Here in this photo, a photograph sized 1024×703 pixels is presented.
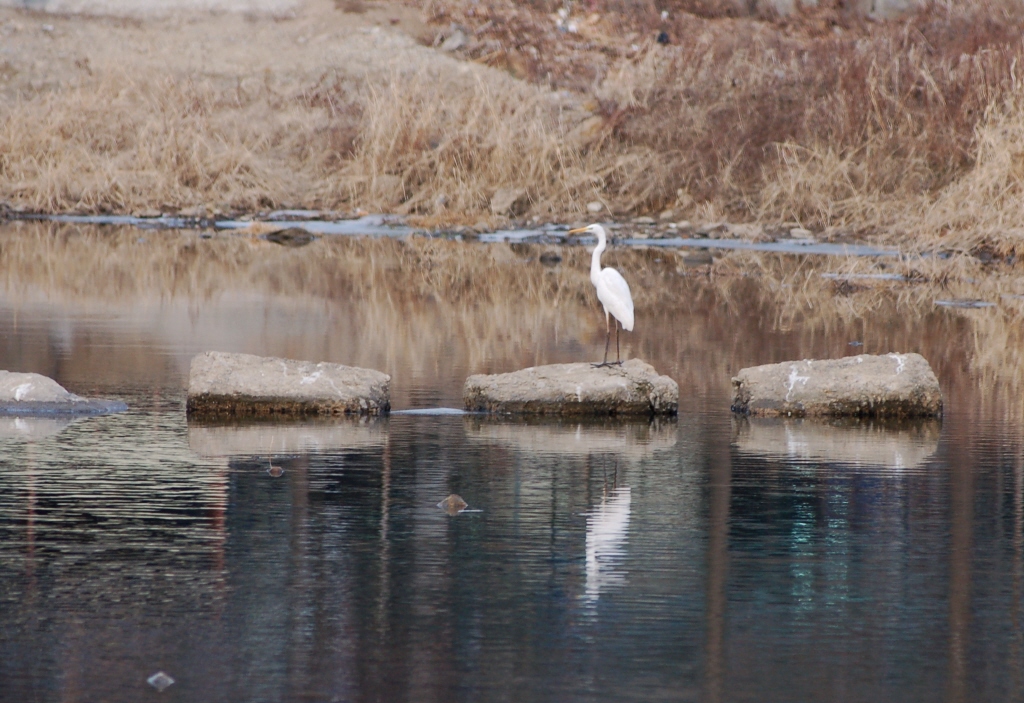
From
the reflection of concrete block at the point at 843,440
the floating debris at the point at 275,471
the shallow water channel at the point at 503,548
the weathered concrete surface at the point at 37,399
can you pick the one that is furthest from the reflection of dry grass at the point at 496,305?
the floating debris at the point at 275,471

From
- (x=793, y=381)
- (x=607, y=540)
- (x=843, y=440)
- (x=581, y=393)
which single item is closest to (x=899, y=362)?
(x=793, y=381)

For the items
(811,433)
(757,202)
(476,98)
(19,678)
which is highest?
(476,98)

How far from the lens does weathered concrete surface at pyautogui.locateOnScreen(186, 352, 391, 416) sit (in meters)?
9.75

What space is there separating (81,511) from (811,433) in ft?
13.1

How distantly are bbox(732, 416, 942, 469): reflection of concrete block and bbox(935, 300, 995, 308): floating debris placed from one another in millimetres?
6942

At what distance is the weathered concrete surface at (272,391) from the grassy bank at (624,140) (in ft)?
41.4

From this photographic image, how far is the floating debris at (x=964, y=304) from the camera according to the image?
1662 cm

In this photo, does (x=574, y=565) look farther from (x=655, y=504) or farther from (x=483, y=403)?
(x=483, y=403)

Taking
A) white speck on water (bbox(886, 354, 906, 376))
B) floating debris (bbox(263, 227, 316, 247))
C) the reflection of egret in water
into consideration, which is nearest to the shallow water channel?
the reflection of egret in water

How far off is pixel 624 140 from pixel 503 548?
2216cm

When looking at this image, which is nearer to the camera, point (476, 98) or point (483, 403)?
point (483, 403)

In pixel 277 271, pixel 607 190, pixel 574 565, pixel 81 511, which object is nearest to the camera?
pixel 574 565

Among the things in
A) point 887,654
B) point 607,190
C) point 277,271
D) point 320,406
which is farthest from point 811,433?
point 607,190

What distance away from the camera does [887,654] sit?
528cm
